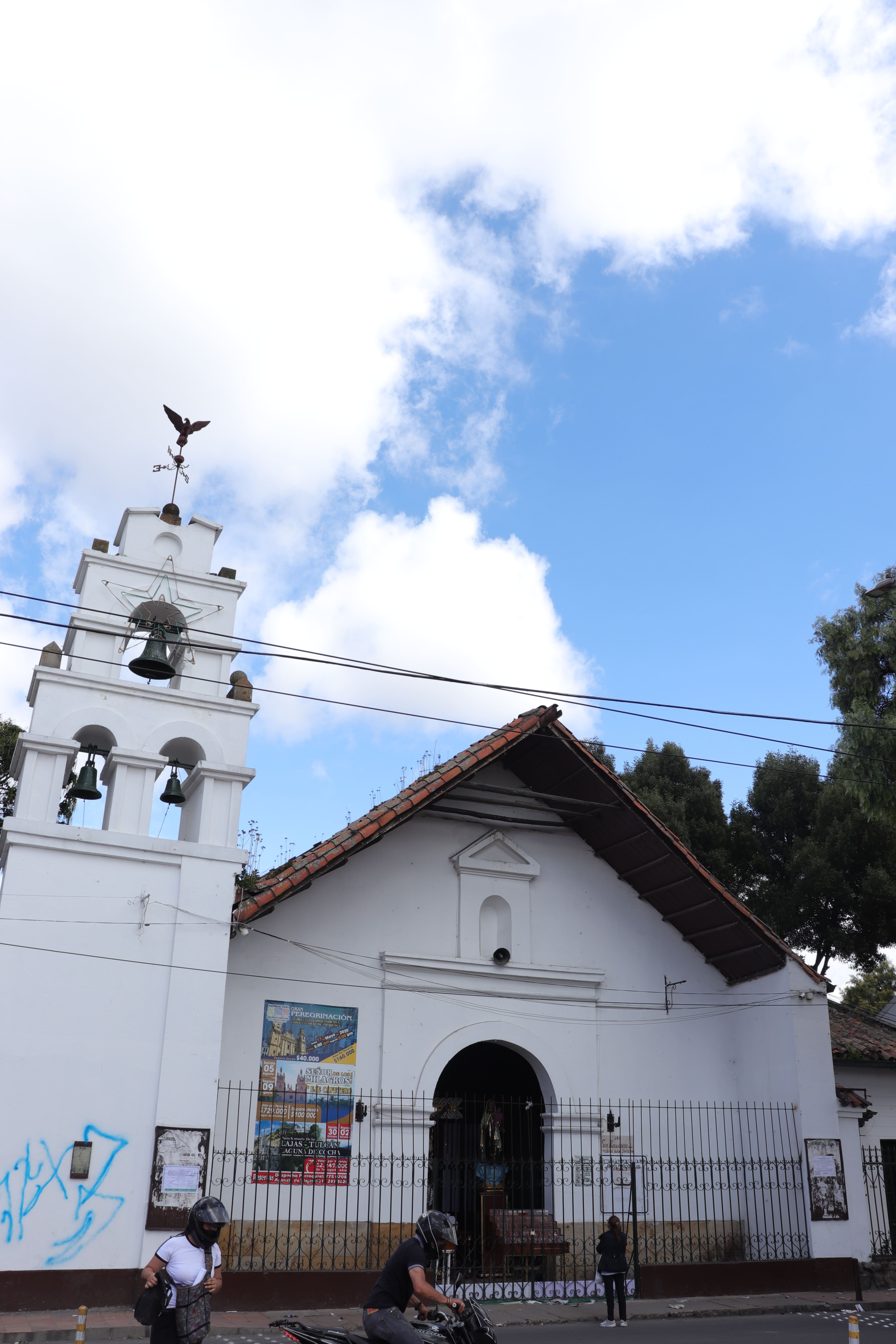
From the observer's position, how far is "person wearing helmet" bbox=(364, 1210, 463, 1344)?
5.64m

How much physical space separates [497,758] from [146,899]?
5.32 metres

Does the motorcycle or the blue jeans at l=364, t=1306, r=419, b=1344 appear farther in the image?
the motorcycle

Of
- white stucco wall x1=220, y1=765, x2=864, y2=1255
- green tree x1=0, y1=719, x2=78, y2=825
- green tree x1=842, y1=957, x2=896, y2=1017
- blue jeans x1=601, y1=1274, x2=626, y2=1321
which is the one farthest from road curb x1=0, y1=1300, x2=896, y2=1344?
green tree x1=842, y1=957, x2=896, y2=1017

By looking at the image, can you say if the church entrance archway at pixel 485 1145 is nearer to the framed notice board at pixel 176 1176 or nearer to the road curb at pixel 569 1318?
the road curb at pixel 569 1318

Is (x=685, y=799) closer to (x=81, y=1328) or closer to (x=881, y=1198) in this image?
(x=881, y=1198)

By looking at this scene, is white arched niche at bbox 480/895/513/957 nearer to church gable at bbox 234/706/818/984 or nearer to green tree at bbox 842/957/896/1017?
church gable at bbox 234/706/818/984

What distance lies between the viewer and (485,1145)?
13953mm

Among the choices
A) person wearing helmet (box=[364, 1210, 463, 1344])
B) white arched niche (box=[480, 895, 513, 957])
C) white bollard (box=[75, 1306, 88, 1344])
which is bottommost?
white bollard (box=[75, 1306, 88, 1344])

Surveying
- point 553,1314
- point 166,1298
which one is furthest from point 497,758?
point 166,1298

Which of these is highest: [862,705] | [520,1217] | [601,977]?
[862,705]

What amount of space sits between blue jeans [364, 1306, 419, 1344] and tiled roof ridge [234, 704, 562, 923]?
6004 mm

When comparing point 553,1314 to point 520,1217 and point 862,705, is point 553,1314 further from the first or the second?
point 862,705

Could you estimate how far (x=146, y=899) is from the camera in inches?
426

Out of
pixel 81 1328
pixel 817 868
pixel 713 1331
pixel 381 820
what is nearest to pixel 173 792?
pixel 381 820
